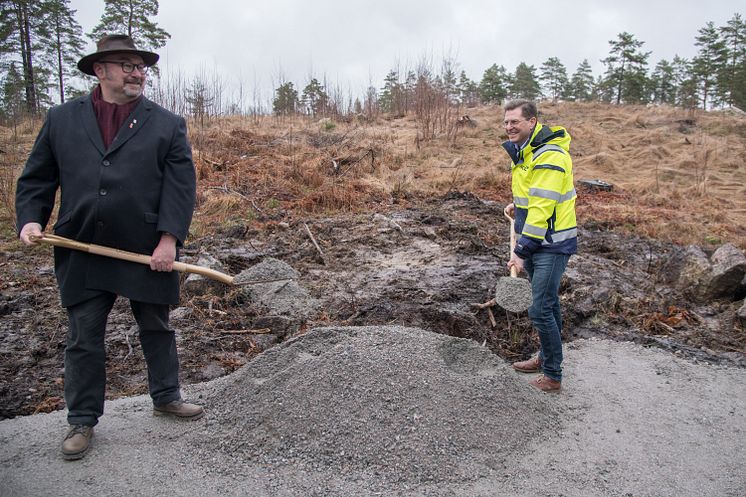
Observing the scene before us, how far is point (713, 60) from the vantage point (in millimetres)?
26078

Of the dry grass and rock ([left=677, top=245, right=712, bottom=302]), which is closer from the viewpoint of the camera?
rock ([left=677, top=245, right=712, bottom=302])

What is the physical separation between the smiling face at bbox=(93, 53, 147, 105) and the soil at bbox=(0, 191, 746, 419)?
1.89 m

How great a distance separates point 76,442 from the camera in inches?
105

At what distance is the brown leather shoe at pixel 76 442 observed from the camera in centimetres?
265

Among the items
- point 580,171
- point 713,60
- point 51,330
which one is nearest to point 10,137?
point 51,330

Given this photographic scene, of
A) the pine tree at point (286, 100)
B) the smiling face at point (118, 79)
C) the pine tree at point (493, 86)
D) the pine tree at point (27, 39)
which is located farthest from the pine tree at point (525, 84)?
the smiling face at point (118, 79)

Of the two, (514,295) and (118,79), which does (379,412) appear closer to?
(514,295)

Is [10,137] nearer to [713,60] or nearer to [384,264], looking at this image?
[384,264]

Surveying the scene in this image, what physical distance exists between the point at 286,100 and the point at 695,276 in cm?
1841

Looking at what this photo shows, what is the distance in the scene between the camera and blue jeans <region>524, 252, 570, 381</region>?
11.1ft

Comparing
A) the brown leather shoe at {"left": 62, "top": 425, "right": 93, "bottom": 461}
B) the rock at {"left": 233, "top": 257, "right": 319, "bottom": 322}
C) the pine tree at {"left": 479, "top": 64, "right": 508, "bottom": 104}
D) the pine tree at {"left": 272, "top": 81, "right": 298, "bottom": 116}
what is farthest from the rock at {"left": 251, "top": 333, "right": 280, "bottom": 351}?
the pine tree at {"left": 479, "top": 64, "right": 508, "bottom": 104}

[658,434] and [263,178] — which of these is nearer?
[658,434]

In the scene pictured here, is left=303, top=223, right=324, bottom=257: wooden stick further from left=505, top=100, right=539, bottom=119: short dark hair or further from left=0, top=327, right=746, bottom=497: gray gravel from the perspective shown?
left=505, top=100, right=539, bottom=119: short dark hair

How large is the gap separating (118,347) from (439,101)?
13.5 metres
